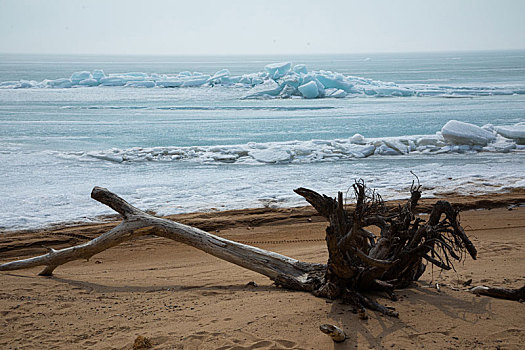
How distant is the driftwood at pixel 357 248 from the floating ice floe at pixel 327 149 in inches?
345

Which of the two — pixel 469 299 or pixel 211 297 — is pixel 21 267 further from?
pixel 469 299

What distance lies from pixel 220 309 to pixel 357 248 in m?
1.28

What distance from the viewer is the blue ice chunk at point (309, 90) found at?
34.8 meters

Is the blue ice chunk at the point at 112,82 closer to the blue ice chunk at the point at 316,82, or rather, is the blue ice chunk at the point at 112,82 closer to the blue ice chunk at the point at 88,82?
the blue ice chunk at the point at 88,82

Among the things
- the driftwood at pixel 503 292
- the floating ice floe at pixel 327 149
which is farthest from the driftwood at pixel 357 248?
the floating ice floe at pixel 327 149

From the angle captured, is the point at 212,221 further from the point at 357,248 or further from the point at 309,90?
the point at 309,90

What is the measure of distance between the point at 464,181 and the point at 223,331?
8.78 m

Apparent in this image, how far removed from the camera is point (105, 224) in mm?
8250

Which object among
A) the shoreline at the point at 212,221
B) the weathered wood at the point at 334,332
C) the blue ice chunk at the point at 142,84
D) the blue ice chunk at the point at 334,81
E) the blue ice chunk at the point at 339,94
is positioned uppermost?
the blue ice chunk at the point at 334,81

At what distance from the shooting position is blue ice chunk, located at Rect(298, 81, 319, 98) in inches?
1368

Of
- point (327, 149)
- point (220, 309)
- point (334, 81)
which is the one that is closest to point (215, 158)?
point (327, 149)

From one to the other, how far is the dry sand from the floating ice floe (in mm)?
7680

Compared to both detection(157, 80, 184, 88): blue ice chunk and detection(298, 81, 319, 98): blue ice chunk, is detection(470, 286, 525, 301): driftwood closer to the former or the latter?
detection(298, 81, 319, 98): blue ice chunk

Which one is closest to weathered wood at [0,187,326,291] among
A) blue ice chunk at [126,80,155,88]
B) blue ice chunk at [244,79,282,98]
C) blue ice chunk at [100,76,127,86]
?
blue ice chunk at [244,79,282,98]
